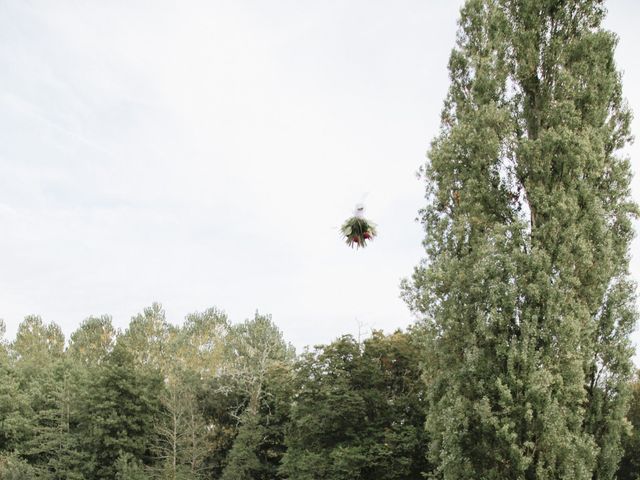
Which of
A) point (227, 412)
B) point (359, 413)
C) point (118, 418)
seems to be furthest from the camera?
point (227, 412)

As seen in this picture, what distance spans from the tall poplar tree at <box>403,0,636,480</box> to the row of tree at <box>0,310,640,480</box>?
1228mm

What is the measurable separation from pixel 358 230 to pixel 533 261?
3698mm

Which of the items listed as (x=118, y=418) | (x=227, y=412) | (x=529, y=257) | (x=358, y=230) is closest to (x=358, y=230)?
(x=358, y=230)

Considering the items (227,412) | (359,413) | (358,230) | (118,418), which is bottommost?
(359,413)

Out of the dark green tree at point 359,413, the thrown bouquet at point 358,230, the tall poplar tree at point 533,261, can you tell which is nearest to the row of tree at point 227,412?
the dark green tree at point 359,413

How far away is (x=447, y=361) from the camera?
1400 cm

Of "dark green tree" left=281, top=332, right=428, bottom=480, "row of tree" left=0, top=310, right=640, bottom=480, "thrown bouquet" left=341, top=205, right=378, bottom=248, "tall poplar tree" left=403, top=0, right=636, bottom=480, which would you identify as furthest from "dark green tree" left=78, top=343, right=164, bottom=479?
"thrown bouquet" left=341, top=205, right=378, bottom=248

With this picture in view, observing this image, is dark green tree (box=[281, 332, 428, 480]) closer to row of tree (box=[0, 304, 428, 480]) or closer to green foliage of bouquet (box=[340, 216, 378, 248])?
row of tree (box=[0, 304, 428, 480])

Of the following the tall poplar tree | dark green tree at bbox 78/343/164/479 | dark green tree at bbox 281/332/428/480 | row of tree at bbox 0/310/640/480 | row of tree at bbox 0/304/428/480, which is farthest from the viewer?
dark green tree at bbox 78/343/164/479

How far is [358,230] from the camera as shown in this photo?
13.0 metres

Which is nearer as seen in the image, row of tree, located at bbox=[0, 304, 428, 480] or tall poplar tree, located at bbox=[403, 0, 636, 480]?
tall poplar tree, located at bbox=[403, 0, 636, 480]

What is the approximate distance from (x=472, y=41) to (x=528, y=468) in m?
10.7

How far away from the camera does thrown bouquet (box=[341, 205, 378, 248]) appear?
1296 cm

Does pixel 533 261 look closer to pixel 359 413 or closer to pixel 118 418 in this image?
pixel 359 413
